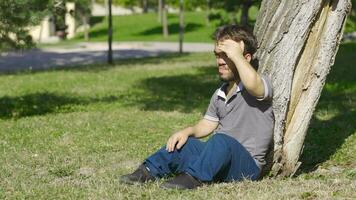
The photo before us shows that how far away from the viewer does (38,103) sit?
1280 cm

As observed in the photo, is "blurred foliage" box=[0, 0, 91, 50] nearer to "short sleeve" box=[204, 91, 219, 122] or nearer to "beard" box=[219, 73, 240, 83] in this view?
"short sleeve" box=[204, 91, 219, 122]

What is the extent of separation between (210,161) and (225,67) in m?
0.73

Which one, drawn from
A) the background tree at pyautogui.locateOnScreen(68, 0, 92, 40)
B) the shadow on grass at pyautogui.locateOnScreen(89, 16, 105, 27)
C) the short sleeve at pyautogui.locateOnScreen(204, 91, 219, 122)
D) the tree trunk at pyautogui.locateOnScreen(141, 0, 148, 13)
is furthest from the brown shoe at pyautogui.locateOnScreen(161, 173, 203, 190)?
the tree trunk at pyautogui.locateOnScreen(141, 0, 148, 13)

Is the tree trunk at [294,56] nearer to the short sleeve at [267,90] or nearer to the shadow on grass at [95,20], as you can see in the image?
the short sleeve at [267,90]

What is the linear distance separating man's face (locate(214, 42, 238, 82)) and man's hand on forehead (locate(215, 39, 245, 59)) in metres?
0.04

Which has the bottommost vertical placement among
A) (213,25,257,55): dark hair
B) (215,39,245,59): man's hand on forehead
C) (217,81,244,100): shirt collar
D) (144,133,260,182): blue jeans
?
(144,133,260,182): blue jeans

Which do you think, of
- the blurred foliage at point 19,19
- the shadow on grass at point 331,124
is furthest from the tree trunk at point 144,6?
the blurred foliage at point 19,19

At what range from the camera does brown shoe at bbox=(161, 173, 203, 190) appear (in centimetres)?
524

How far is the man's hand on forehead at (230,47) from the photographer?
5223 millimetres

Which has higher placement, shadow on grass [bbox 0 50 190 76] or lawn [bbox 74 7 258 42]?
shadow on grass [bbox 0 50 190 76]

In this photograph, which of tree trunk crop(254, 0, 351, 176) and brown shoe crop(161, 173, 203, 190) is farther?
tree trunk crop(254, 0, 351, 176)

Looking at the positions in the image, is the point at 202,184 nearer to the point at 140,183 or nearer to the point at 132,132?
the point at 140,183

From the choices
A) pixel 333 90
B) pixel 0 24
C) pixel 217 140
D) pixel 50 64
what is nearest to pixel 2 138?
pixel 0 24

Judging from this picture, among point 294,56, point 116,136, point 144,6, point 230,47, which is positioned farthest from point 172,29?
point 230,47
